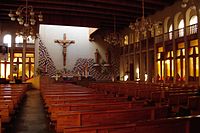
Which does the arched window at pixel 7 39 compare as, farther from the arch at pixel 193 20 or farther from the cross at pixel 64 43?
the arch at pixel 193 20

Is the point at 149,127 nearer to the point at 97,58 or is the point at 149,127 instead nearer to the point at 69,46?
the point at 97,58

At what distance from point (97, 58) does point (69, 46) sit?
10.6 ft

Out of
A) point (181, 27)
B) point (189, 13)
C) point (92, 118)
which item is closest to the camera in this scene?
point (92, 118)

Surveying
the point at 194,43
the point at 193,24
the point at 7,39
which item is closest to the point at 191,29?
the point at 193,24

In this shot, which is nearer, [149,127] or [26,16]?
[149,127]

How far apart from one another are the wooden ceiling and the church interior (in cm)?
7

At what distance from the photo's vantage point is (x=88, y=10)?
62.0 ft

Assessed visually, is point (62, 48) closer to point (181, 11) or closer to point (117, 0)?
point (117, 0)

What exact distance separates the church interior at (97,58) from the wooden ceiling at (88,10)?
0.07 meters

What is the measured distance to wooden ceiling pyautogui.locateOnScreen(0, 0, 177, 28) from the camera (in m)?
17.1

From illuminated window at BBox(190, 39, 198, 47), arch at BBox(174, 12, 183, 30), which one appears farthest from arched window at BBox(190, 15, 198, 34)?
arch at BBox(174, 12, 183, 30)

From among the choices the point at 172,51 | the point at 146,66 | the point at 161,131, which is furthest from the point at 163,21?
the point at 161,131

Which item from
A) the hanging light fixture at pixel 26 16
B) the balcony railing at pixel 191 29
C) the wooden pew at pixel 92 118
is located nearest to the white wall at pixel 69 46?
the hanging light fixture at pixel 26 16

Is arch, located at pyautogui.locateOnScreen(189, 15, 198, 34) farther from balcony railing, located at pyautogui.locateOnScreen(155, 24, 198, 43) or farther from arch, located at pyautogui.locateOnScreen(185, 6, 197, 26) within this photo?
arch, located at pyautogui.locateOnScreen(185, 6, 197, 26)
